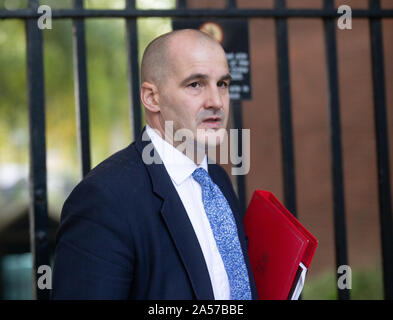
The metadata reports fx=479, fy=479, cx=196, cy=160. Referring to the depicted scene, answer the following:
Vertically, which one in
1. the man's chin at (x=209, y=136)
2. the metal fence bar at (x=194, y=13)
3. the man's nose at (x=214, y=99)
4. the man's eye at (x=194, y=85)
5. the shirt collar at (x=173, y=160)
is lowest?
the shirt collar at (x=173, y=160)

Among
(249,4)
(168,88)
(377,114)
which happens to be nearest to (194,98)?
(168,88)

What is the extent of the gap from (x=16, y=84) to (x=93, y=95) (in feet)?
3.88

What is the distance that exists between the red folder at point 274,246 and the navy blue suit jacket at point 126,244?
0.24 meters

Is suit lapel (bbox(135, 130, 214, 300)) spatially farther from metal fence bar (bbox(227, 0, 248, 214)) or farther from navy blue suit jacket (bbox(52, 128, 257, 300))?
metal fence bar (bbox(227, 0, 248, 214))

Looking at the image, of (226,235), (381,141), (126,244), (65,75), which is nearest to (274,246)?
(226,235)

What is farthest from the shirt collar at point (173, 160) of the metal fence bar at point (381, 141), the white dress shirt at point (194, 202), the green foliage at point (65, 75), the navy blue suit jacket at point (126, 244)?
the green foliage at point (65, 75)

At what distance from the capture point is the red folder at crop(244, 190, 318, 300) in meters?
1.45

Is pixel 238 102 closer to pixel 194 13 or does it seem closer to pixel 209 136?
pixel 194 13

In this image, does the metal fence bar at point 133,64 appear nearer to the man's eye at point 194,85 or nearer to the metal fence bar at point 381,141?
the man's eye at point 194,85

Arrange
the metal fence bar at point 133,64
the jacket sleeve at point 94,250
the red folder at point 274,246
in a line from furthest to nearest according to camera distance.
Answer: the metal fence bar at point 133,64 → the red folder at point 274,246 → the jacket sleeve at point 94,250

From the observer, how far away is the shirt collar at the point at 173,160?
5.20 ft

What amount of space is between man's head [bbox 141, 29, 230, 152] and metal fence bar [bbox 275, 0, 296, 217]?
0.69 meters

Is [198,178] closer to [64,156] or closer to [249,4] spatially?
[249,4]

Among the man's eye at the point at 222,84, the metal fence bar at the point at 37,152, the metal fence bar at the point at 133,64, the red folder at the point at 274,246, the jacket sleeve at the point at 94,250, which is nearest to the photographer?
the jacket sleeve at the point at 94,250
